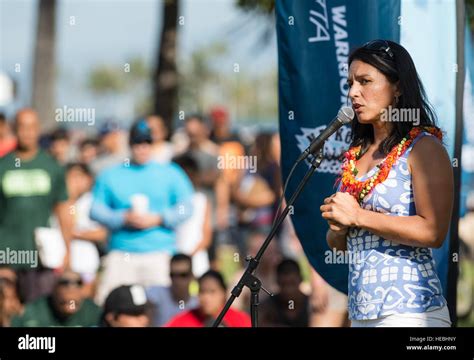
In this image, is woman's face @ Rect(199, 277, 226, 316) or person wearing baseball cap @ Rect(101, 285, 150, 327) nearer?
person wearing baseball cap @ Rect(101, 285, 150, 327)

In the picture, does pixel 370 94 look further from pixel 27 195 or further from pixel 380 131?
pixel 27 195

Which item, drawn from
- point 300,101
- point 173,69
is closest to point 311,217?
point 300,101

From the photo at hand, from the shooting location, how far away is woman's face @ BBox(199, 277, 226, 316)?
24.0 ft

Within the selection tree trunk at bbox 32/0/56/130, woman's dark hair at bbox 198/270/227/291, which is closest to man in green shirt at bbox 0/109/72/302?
woman's dark hair at bbox 198/270/227/291

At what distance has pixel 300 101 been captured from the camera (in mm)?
6062

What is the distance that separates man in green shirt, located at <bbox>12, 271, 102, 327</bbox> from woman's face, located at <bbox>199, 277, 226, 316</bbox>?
68 cm

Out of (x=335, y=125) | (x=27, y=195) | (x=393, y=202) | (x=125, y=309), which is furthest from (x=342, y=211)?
(x=27, y=195)

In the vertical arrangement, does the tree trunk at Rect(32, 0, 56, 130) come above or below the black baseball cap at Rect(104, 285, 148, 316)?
above

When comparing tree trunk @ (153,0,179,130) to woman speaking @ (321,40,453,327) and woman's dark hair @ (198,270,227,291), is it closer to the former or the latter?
woman's dark hair @ (198,270,227,291)

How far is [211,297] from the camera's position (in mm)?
7434

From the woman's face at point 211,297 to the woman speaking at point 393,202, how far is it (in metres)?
2.63
